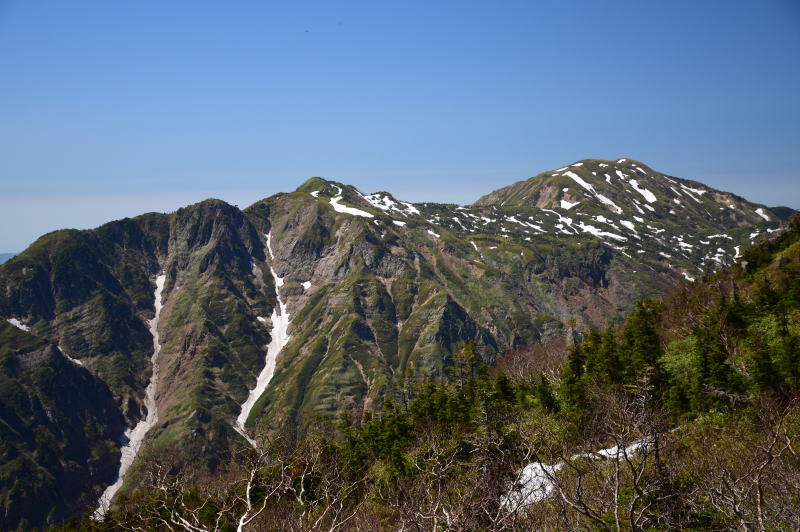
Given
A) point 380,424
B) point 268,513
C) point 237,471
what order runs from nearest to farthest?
point 268,513, point 237,471, point 380,424

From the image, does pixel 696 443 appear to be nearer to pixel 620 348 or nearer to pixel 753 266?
pixel 620 348

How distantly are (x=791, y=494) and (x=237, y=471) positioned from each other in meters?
69.9

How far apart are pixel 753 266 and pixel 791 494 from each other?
9961cm

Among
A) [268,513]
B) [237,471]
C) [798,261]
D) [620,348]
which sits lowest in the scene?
[237,471]

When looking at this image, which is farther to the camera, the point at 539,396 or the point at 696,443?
the point at 539,396

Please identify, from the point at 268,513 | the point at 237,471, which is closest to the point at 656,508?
the point at 268,513

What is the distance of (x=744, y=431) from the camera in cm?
3953

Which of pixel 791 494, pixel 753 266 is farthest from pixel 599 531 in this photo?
pixel 753 266

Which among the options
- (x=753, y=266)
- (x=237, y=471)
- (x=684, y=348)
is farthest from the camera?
(x=753, y=266)

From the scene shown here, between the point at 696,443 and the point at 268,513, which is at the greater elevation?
the point at 696,443

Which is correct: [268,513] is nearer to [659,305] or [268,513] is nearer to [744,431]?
[744,431]

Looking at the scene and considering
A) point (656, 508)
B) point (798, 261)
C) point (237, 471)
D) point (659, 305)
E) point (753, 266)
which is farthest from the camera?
point (753, 266)

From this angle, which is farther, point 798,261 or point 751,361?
point 798,261

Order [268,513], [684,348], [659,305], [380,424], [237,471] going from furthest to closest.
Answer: [659,305], [380,424], [237,471], [684,348], [268,513]
